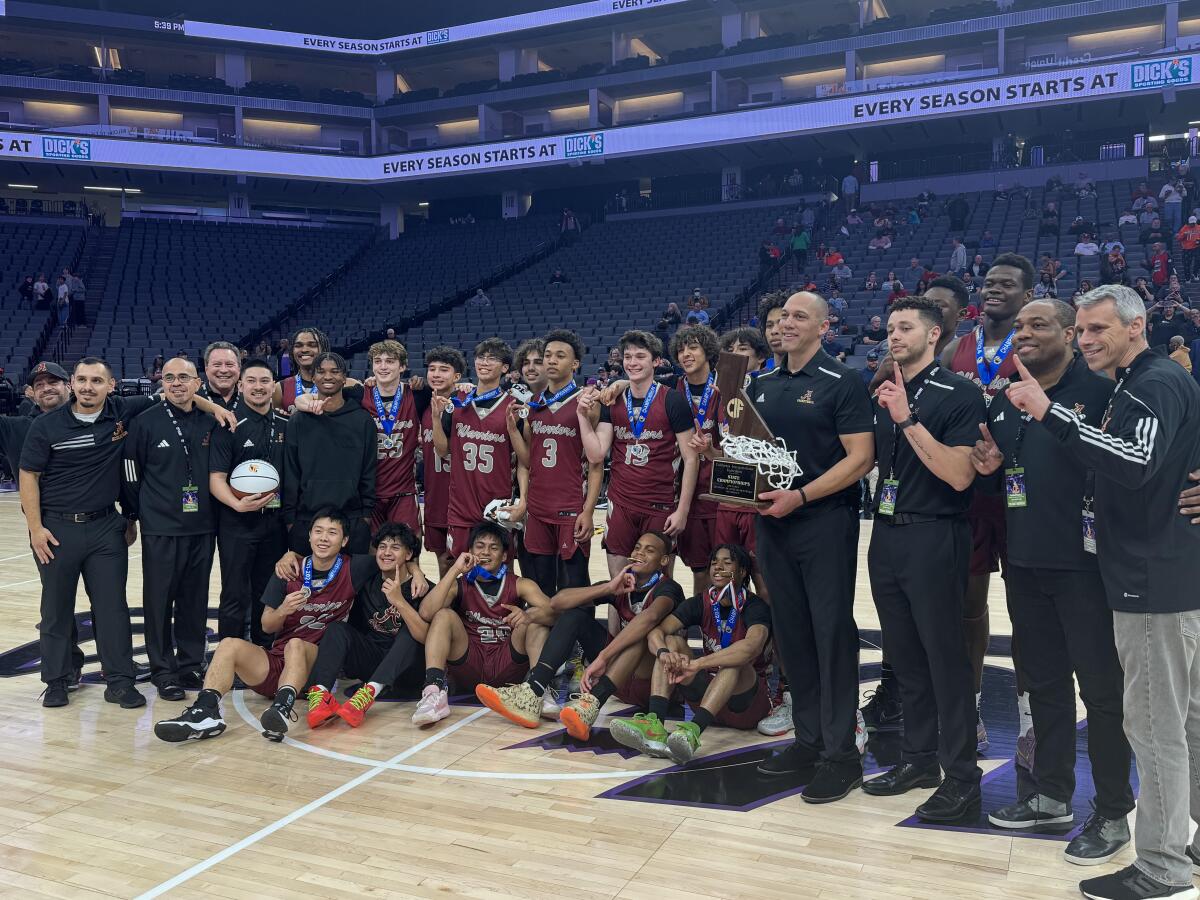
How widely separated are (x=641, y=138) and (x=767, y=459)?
957 inches

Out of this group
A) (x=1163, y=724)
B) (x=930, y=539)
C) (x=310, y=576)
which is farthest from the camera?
(x=310, y=576)

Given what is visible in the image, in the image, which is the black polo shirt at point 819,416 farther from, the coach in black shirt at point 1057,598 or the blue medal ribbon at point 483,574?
the blue medal ribbon at point 483,574

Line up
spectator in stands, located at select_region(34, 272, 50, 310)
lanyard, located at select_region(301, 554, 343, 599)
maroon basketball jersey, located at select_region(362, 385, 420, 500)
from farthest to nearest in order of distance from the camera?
1. spectator in stands, located at select_region(34, 272, 50, 310)
2. maroon basketball jersey, located at select_region(362, 385, 420, 500)
3. lanyard, located at select_region(301, 554, 343, 599)

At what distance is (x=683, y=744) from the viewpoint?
173 inches

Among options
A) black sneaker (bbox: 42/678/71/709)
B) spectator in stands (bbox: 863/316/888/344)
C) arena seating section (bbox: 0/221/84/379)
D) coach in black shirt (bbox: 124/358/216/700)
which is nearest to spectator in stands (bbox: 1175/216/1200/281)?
spectator in stands (bbox: 863/316/888/344)

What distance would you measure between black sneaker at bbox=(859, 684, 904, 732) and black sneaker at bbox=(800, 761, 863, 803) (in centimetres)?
77

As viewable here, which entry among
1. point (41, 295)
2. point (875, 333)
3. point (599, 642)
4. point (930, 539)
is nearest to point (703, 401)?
point (599, 642)

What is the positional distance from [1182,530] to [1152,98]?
24237 millimetres

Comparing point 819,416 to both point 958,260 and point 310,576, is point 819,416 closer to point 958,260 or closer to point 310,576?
point 310,576

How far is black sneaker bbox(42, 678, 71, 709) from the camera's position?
5380 mm

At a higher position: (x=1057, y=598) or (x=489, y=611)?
(x=1057, y=598)

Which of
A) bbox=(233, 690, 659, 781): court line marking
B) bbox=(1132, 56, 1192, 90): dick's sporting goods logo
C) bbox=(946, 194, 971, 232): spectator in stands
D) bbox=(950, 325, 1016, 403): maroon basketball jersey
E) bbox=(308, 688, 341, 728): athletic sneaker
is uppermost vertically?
bbox=(1132, 56, 1192, 90): dick's sporting goods logo

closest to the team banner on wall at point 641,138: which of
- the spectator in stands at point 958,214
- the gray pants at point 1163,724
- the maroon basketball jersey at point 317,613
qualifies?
the spectator in stands at point 958,214

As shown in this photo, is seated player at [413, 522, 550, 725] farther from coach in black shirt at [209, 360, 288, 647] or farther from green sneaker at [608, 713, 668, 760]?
coach in black shirt at [209, 360, 288, 647]
